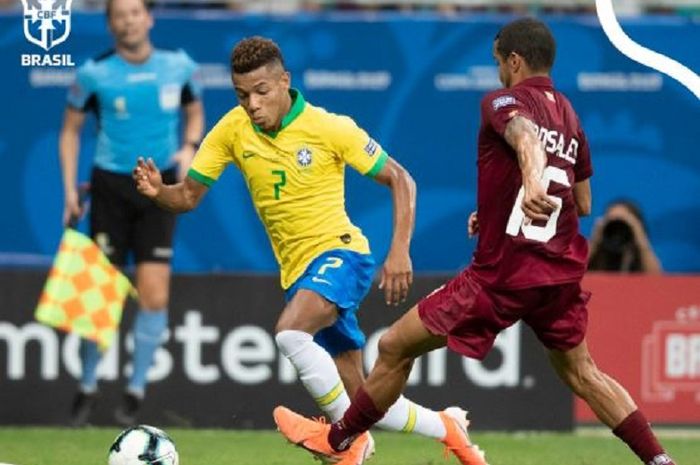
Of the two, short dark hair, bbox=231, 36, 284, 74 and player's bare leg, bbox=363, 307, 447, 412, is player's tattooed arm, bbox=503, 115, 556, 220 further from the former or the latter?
short dark hair, bbox=231, 36, 284, 74

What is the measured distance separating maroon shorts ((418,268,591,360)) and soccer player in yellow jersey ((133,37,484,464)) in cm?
Result: 62

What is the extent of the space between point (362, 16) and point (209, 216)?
6.21ft

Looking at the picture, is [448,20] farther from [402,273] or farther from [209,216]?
[402,273]

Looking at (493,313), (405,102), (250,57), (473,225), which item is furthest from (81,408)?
(493,313)

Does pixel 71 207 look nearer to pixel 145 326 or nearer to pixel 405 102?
pixel 145 326

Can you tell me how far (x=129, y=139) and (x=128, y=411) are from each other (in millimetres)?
1752

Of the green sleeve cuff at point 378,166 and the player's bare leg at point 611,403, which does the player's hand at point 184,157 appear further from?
the player's bare leg at point 611,403

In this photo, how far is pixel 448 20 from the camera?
1366cm

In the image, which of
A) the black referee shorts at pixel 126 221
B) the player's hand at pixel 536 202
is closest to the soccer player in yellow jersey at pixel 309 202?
the player's hand at pixel 536 202

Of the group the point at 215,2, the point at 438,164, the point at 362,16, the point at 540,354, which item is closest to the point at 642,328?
the point at 540,354

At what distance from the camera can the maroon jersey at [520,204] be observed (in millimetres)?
7805

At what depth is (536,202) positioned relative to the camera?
7.24m

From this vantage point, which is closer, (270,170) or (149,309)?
(270,170)

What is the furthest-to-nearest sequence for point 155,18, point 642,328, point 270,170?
point 155,18
point 642,328
point 270,170
